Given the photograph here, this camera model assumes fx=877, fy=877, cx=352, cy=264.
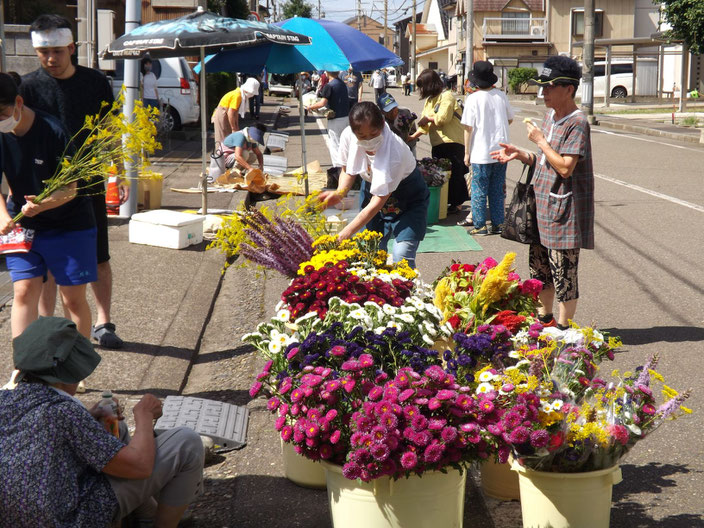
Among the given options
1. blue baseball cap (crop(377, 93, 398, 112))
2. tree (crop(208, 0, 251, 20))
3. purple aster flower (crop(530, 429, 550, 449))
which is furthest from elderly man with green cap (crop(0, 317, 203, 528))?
tree (crop(208, 0, 251, 20))

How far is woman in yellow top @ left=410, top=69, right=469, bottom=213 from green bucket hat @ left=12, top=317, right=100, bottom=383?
27.2 ft

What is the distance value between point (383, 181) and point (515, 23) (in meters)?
65.4

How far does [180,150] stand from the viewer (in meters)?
19.9

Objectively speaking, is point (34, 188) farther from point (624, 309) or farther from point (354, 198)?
point (354, 198)

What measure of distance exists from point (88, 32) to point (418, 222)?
8183 mm

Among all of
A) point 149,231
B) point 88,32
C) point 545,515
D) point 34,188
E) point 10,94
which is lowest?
point 545,515

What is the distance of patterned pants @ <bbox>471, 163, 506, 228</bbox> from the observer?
9.95 meters

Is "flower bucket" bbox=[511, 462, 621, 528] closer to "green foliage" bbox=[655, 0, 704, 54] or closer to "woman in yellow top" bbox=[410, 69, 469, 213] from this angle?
"woman in yellow top" bbox=[410, 69, 469, 213]

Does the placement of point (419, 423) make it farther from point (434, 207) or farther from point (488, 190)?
point (434, 207)

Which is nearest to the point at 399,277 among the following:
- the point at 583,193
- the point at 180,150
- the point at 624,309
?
the point at 583,193

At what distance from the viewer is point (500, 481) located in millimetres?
3949

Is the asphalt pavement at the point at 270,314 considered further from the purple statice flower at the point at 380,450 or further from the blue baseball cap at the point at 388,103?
the blue baseball cap at the point at 388,103

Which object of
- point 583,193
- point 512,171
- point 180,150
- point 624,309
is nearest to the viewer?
point 583,193

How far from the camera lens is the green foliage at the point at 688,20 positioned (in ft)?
91.9
